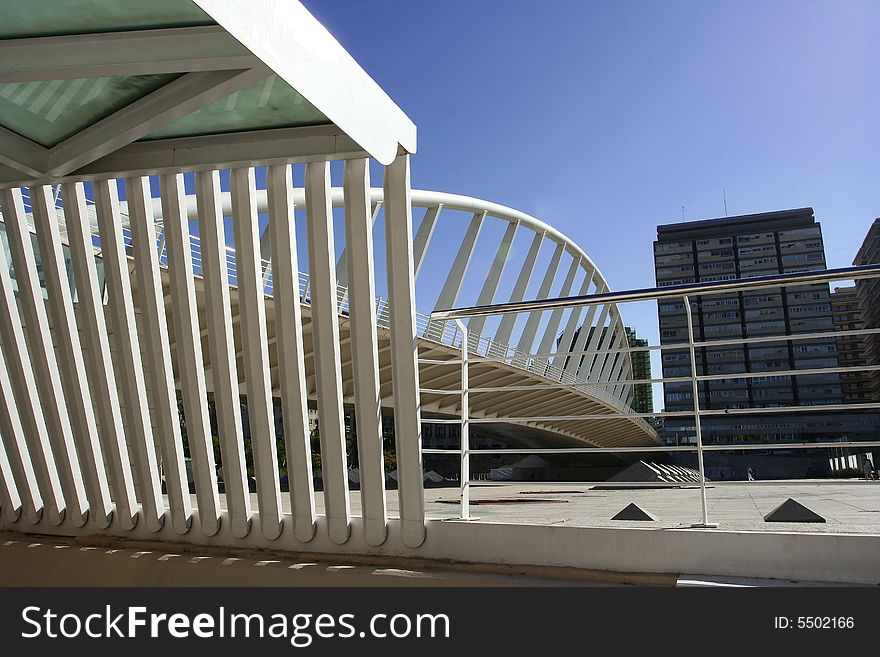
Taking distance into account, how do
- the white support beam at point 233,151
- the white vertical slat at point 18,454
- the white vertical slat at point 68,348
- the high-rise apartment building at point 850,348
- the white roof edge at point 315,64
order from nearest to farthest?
the white roof edge at point 315,64 → the white support beam at point 233,151 → the white vertical slat at point 68,348 → the white vertical slat at point 18,454 → the high-rise apartment building at point 850,348

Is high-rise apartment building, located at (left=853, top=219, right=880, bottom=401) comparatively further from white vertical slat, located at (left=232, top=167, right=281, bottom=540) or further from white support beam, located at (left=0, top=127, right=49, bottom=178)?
white support beam, located at (left=0, top=127, right=49, bottom=178)

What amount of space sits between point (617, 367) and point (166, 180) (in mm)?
40234

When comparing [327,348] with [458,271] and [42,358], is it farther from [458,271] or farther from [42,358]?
[458,271]

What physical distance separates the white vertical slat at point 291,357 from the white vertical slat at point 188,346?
1.54 ft

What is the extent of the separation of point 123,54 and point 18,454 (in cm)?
294

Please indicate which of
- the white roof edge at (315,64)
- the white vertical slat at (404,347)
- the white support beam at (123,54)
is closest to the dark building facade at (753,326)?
the white vertical slat at (404,347)

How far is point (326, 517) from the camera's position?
367cm

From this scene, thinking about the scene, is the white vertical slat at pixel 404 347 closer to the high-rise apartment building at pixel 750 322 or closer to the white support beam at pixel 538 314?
the white support beam at pixel 538 314

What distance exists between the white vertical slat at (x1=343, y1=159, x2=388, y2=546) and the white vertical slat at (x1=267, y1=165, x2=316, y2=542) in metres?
0.31

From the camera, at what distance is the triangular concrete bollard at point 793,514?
3.21 m

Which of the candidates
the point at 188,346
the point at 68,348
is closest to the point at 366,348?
the point at 188,346

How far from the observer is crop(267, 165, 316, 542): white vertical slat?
364cm

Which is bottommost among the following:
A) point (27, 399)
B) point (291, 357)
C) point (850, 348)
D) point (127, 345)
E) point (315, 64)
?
point (27, 399)

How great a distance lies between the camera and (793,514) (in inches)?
128
